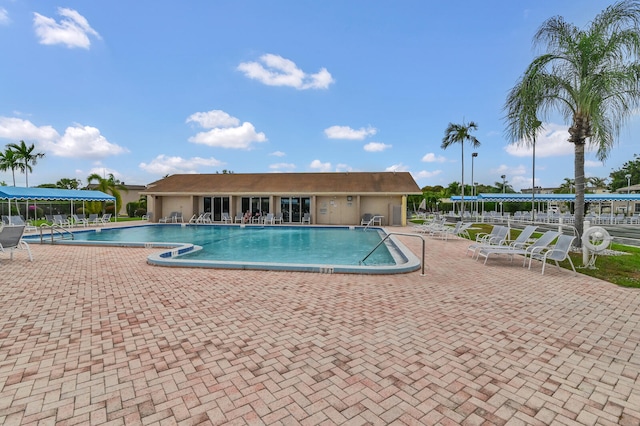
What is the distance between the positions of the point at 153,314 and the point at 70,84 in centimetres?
2071

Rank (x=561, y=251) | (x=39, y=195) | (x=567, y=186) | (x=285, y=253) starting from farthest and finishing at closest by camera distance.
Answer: (x=567, y=186)
(x=39, y=195)
(x=285, y=253)
(x=561, y=251)

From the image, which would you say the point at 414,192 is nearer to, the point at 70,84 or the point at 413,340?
the point at 413,340

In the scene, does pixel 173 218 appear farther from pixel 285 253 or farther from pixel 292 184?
pixel 285 253

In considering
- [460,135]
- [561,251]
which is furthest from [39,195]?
[460,135]

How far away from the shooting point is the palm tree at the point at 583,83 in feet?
29.5

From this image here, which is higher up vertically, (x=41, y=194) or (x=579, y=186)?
(x=41, y=194)

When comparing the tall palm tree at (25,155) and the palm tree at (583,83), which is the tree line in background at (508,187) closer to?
the palm tree at (583,83)

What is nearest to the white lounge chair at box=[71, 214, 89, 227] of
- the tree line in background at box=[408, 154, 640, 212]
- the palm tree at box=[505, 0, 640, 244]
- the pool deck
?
the pool deck

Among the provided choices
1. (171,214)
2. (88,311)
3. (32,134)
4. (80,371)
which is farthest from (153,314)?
(32,134)

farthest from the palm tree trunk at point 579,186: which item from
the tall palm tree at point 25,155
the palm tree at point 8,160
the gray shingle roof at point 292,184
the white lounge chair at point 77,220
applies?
the palm tree at point 8,160

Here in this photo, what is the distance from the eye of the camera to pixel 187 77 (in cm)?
2106

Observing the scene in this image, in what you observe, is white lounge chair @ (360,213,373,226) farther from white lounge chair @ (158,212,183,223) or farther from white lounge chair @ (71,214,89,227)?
white lounge chair @ (71,214,89,227)

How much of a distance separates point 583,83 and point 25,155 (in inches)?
1977

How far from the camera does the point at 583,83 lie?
930 cm
